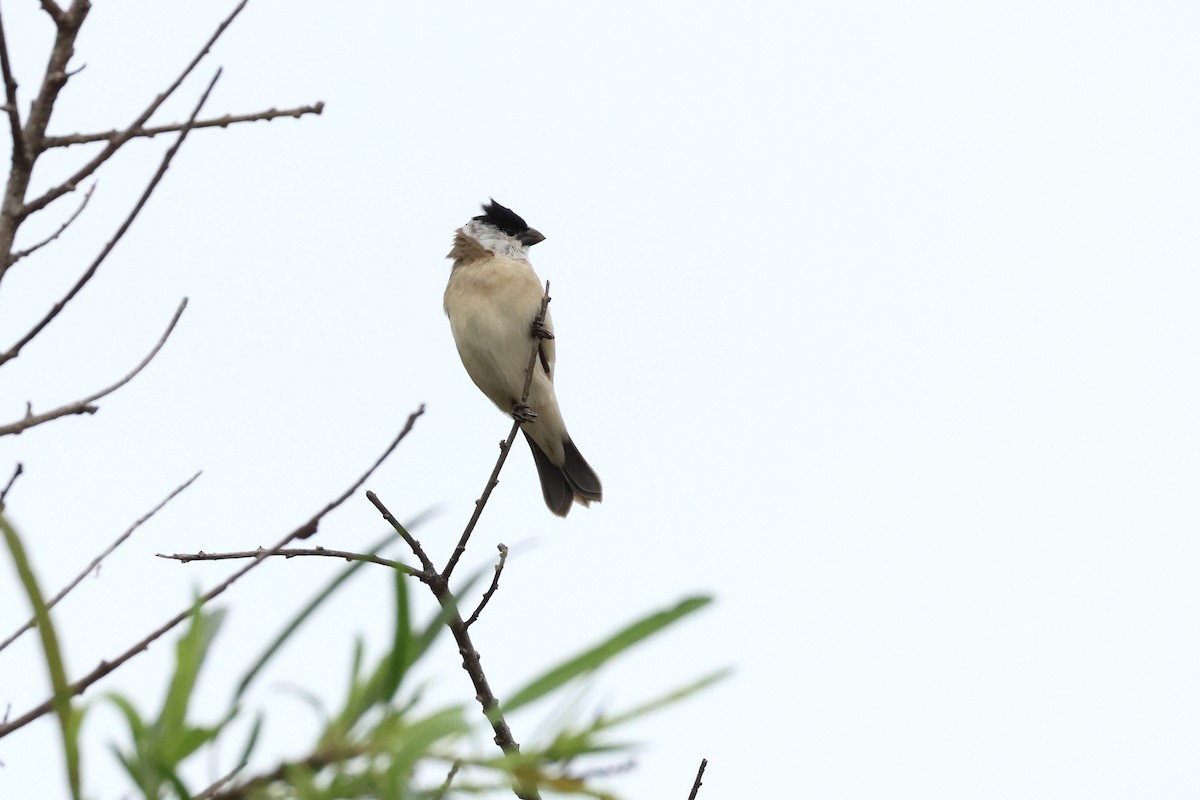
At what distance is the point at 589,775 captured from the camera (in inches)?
35.2

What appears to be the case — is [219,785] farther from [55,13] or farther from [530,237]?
[530,237]

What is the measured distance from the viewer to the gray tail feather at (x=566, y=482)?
876cm

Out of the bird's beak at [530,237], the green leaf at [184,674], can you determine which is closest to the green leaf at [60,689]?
the green leaf at [184,674]

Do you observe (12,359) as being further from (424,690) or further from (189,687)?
(424,690)

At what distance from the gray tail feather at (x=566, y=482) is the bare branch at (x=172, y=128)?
670cm

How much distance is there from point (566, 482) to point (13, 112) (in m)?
7.18

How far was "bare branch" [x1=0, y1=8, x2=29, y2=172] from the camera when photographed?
172 cm

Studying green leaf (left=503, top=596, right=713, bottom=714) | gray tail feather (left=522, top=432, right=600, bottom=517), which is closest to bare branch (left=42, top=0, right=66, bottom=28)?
green leaf (left=503, top=596, right=713, bottom=714)

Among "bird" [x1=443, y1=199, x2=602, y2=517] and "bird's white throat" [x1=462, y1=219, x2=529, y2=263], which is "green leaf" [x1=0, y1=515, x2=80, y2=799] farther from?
"bird's white throat" [x1=462, y1=219, x2=529, y2=263]

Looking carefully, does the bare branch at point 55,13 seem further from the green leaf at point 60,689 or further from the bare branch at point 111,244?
the green leaf at point 60,689

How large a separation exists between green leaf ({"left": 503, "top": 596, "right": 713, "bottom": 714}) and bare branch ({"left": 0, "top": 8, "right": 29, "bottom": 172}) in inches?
46.5

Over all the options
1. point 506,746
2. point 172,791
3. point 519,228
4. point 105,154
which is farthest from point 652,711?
point 519,228

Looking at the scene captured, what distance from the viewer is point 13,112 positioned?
1.73 m

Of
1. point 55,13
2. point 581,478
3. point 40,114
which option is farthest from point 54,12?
point 581,478
